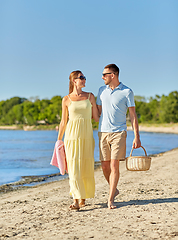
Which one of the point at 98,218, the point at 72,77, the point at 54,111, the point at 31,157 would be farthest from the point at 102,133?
the point at 54,111

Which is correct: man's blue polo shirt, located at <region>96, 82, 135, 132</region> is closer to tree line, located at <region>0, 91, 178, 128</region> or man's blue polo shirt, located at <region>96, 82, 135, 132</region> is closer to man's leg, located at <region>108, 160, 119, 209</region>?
man's leg, located at <region>108, 160, 119, 209</region>

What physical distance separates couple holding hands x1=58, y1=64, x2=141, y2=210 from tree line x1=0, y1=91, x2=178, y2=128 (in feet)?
263

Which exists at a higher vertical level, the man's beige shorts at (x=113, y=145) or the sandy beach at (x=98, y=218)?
the man's beige shorts at (x=113, y=145)

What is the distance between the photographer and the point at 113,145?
15.5ft

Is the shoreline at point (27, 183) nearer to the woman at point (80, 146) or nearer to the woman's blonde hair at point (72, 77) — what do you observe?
the woman at point (80, 146)

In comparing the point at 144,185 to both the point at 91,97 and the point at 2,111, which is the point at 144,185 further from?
the point at 2,111

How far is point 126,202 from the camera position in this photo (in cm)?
528

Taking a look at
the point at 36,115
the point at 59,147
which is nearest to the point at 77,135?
the point at 59,147

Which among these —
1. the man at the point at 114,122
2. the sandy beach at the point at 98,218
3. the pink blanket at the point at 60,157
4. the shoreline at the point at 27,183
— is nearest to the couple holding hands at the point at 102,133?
the man at the point at 114,122

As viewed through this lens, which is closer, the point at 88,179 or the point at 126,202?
the point at 88,179

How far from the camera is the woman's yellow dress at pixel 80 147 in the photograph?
4.78 metres

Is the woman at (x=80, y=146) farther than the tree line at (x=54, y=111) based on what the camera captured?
No

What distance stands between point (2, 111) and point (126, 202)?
144 metres

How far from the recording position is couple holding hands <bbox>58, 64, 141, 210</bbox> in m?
4.72
